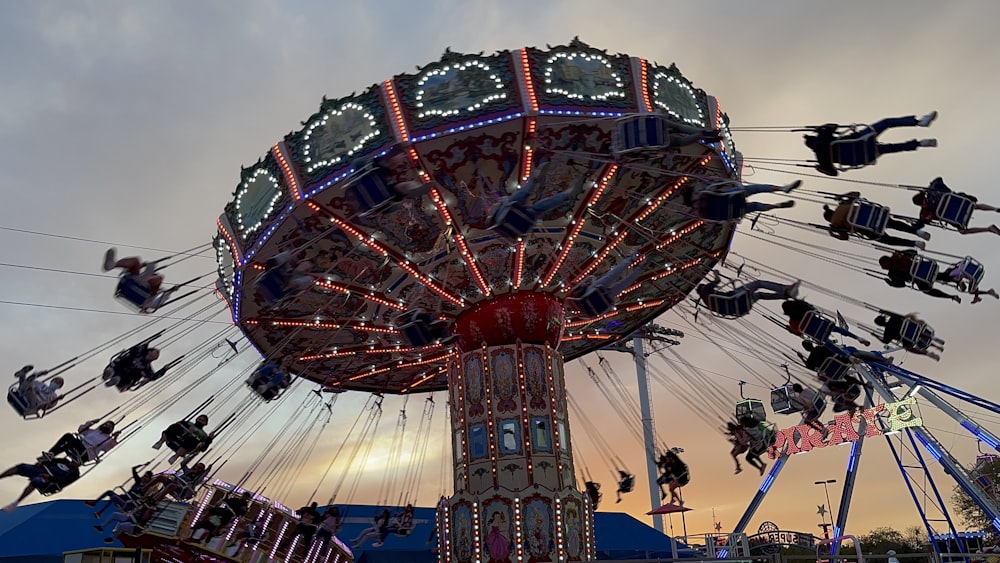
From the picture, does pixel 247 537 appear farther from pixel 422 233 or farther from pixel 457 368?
pixel 422 233

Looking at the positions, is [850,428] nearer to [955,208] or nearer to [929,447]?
[929,447]

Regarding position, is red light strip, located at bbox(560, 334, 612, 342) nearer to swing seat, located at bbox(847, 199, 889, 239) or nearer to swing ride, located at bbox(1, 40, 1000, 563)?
swing ride, located at bbox(1, 40, 1000, 563)

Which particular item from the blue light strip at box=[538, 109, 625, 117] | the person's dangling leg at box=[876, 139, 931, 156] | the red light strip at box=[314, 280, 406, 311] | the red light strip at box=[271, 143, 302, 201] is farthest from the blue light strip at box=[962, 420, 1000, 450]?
the red light strip at box=[271, 143, 302, 201]

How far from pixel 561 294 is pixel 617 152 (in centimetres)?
437

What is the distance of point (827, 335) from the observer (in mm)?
11742

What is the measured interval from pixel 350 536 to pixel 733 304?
14.7 meters

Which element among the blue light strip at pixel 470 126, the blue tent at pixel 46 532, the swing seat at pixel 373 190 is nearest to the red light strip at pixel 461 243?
the blue light strip at pixel 470 126

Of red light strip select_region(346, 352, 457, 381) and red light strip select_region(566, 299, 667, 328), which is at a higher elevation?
red light strip select_region(566, 299, 667, 328)

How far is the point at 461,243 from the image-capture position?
11984 mm

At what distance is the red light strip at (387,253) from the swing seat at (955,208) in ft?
23.9

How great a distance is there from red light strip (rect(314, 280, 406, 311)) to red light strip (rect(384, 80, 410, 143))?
361 centimetres

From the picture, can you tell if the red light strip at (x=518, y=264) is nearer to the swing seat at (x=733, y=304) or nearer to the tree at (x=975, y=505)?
the swing seat at (x=733, y=304)

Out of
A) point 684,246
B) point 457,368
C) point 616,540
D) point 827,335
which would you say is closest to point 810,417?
point 827,335

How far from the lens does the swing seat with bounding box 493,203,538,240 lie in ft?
28.7
